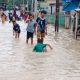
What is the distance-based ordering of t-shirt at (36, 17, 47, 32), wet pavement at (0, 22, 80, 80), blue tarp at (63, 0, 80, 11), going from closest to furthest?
wet pavement at (0, 22, 80, 80), t-shirt at (36, 17, 47, 32), blue tarp at (63, 0, 80, 11)

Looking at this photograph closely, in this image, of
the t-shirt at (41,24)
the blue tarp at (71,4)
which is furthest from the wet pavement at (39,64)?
the blue tarp at (71,4)

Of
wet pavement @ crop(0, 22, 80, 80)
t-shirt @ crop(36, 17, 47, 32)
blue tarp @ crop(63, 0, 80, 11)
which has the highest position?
blue tarp @ crop(63, 0, 80, 11)

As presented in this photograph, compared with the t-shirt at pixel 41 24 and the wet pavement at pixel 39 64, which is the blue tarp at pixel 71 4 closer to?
the t-shirt at pixel 41 24

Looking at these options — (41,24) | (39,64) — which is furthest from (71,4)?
(39,64)

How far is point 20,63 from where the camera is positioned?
594 inches

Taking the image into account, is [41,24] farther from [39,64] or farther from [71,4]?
[71,4]

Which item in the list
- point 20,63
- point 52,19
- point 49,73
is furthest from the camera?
point 52,19

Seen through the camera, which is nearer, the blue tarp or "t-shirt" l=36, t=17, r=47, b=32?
"t-shirt" l=36, t=17, r=47, b=32

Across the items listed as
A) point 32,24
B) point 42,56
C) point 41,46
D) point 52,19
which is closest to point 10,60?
point 42,56

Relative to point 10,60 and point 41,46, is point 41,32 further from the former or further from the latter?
point 10,60

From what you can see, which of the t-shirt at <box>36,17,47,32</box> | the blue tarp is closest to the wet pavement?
the t-shirt at <box>36,17,47,32</box>

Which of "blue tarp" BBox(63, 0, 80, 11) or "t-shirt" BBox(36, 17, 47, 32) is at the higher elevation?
"blue tarp" BBox(63, 0, 80, 11)

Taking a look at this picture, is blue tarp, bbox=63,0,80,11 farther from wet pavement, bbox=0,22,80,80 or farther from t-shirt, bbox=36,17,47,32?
wet pavement, bbox=0,22,80,80

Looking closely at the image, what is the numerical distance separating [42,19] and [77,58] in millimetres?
3685
